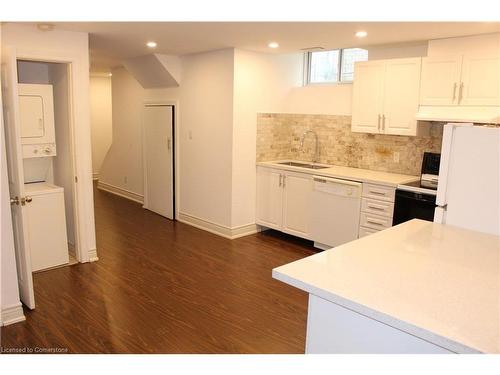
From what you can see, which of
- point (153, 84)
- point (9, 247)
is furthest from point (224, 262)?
point (153, 84)

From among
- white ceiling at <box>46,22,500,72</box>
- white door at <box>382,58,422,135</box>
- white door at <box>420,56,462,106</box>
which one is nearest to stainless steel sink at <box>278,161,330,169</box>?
white door at <box>382,58,422,135</box>

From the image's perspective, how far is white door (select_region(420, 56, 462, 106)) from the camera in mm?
3756

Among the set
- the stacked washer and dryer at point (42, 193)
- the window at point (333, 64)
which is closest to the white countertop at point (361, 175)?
the window at point (333, 64)

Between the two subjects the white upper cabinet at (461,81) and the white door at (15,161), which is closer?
the white door at (15,161)

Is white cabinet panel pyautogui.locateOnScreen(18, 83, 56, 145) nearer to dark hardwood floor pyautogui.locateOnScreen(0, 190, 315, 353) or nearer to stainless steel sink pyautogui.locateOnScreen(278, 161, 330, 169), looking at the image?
dark hardwood floor pyautogui.locateOnScreen(0, 190, 315, 353)

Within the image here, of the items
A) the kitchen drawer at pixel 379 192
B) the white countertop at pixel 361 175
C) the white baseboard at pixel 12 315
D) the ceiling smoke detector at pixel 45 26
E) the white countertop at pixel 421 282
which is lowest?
the white baseboard at pixel 12 315

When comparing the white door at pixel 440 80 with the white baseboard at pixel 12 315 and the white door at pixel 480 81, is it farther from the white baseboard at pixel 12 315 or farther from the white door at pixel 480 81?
the white baseboard at pixel 12 315

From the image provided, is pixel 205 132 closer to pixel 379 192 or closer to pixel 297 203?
pixel 297 203

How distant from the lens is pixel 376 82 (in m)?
4.35

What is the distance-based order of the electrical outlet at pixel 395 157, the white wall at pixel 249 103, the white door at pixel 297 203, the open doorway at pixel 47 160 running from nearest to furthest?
the open doorway at pixel 47 160 < the electrical outlet at pixel 395 157 < the white door at pixel 297 203 < the white wall at pixel 249 103

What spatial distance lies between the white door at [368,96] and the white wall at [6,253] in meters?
3.41

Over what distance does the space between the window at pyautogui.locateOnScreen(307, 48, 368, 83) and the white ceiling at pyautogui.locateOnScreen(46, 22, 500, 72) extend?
0.58 metres

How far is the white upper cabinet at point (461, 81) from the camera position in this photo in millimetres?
3547

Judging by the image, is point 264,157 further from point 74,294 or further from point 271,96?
point 74,294
